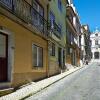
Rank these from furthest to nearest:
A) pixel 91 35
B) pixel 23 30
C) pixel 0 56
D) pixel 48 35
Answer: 1. pixel 91 35
2. pixel 48 35
3. pixel 23 30
4. pixel 0 56

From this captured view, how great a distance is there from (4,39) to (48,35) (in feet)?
28.9

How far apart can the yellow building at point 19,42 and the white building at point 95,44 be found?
87553 mm

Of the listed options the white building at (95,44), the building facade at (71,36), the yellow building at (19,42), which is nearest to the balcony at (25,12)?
the yellow building at (19,42)

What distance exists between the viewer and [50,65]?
21.7m

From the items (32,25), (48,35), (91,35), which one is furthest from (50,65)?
(91,35)

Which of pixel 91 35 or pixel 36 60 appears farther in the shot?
pixel 91 35

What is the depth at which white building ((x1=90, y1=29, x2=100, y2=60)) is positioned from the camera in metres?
104

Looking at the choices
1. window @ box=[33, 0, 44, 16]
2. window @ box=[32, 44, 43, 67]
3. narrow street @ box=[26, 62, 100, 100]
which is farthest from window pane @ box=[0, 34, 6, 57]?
window @ box=[33, 0, 44, 16]

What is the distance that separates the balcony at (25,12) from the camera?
1192 centimetres

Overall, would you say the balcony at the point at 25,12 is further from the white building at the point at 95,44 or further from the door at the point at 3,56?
the white building at the point at 95,44

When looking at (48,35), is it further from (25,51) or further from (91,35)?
(91,35)

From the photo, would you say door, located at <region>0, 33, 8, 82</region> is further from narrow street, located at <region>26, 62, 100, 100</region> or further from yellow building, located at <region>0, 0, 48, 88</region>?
narrow street, located at <region>26, 62, 100, 100</region>

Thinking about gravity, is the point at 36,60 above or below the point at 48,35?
below

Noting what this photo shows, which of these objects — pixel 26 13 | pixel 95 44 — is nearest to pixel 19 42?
pixel 26 13
